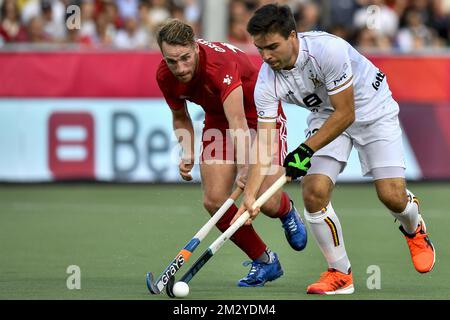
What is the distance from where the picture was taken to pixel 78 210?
37.2 feet

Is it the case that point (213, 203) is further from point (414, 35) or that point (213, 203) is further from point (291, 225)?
point (414, 35)

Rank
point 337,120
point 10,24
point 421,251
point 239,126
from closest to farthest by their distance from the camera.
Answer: point 337,120 → point 239,126 → point 421,251 → point 10,24

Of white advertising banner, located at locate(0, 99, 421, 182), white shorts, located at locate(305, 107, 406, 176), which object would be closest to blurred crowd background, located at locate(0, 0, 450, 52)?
white advertising banner, located at locate(0, 99, 421, 182)

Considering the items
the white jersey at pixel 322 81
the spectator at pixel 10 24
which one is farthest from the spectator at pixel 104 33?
the white jersey at pixel 322 81

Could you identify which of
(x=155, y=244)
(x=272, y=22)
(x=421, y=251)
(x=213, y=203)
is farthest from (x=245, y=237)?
(x=155, y=244)

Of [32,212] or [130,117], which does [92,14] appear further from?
[32,212]

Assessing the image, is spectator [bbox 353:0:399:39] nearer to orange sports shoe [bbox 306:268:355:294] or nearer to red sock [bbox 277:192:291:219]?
red sock [bbox 277:192:291:219]

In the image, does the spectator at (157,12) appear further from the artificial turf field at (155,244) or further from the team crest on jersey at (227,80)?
the team crest on jersey at (227,80)

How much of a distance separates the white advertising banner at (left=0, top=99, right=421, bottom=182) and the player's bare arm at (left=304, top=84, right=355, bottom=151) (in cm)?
613

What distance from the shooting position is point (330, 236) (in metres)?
6.88

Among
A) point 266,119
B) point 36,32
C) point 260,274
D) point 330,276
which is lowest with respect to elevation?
point 260,274

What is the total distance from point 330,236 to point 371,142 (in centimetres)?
64

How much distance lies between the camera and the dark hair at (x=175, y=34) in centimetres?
671

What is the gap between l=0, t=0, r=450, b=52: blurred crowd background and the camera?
13.5 m
